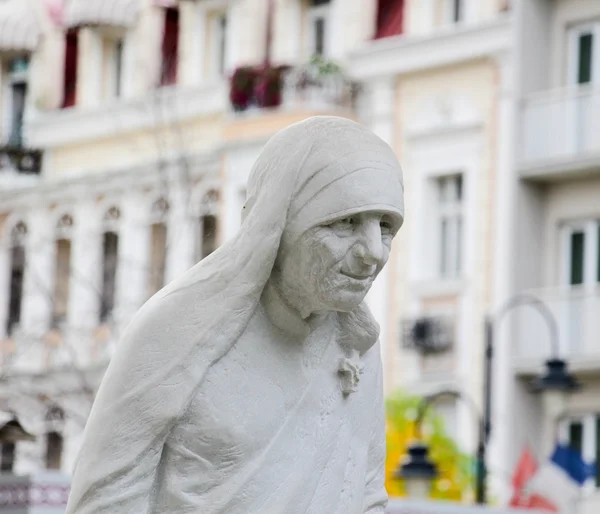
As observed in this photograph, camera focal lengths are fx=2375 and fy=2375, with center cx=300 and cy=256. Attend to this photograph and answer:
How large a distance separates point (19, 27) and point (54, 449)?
7754 mm

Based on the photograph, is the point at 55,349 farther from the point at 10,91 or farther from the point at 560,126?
the point at 560,126

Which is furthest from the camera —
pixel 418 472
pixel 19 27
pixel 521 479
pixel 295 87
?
pixel 19 27

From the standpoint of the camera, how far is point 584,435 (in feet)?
104

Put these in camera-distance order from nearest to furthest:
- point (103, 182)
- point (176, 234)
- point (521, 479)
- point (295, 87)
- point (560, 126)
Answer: point (521, 479), point (560, 126), point (295, 87), point (176, 234), point (103, 182)

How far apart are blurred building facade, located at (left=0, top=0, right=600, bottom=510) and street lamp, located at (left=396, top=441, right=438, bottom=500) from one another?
7.73 meters

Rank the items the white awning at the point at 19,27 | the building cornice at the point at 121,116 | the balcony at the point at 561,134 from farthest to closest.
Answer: the white awning at the point at 19,27
the building cornice at the point at 121,116
the balcony at the point at 561,134

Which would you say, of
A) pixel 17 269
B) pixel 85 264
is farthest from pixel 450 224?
pixel 17 269

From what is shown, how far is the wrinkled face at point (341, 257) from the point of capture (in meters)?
4.61

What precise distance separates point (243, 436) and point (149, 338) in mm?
278

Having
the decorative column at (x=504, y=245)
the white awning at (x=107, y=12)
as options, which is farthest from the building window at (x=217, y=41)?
the decorative column at (x=504, y=245)

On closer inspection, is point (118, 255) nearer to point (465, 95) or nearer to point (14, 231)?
point (14, 231)

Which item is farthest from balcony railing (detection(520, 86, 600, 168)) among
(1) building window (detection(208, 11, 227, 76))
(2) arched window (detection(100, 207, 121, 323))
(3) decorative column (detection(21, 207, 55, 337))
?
(3) decorative column (detection(21, 207, 55, 337))

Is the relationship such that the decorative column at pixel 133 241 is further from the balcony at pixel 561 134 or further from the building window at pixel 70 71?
the balcony at pixel 561 134

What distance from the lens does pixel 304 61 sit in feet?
122
